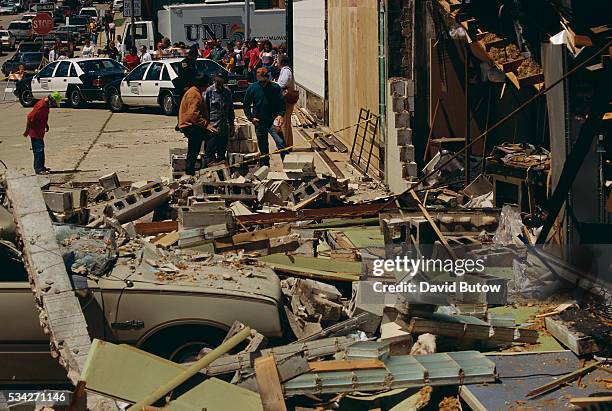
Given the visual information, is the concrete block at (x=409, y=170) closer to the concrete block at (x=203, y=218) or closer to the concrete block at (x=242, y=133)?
the concrete block at (x=242, y=133)

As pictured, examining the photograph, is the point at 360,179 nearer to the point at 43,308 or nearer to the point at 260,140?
the point at 260,140

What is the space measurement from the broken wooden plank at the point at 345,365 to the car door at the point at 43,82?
1058 inches

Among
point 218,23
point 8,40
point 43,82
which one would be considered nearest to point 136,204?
point 43,82

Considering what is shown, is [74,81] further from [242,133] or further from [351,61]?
[242,133]

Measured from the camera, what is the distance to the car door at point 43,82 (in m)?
32.9

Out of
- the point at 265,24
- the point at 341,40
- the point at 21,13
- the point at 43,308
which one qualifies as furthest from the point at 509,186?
the point at 21,13

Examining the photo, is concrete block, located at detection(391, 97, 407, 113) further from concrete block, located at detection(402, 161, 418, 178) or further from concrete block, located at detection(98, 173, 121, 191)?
concrete block, located at detection(98, 173, 121, 191)

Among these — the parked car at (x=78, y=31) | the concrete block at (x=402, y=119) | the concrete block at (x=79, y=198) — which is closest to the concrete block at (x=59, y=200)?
the concrete block at (x=79, y=198)

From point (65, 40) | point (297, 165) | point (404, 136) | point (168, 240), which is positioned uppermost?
point (404, 136)

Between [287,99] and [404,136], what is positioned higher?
[287,99]

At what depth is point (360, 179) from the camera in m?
17.5

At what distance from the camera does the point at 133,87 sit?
98.5ft

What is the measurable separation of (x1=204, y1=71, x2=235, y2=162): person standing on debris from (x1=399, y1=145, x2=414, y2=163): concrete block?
10.6 ft

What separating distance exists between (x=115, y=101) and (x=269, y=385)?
25.0 m
